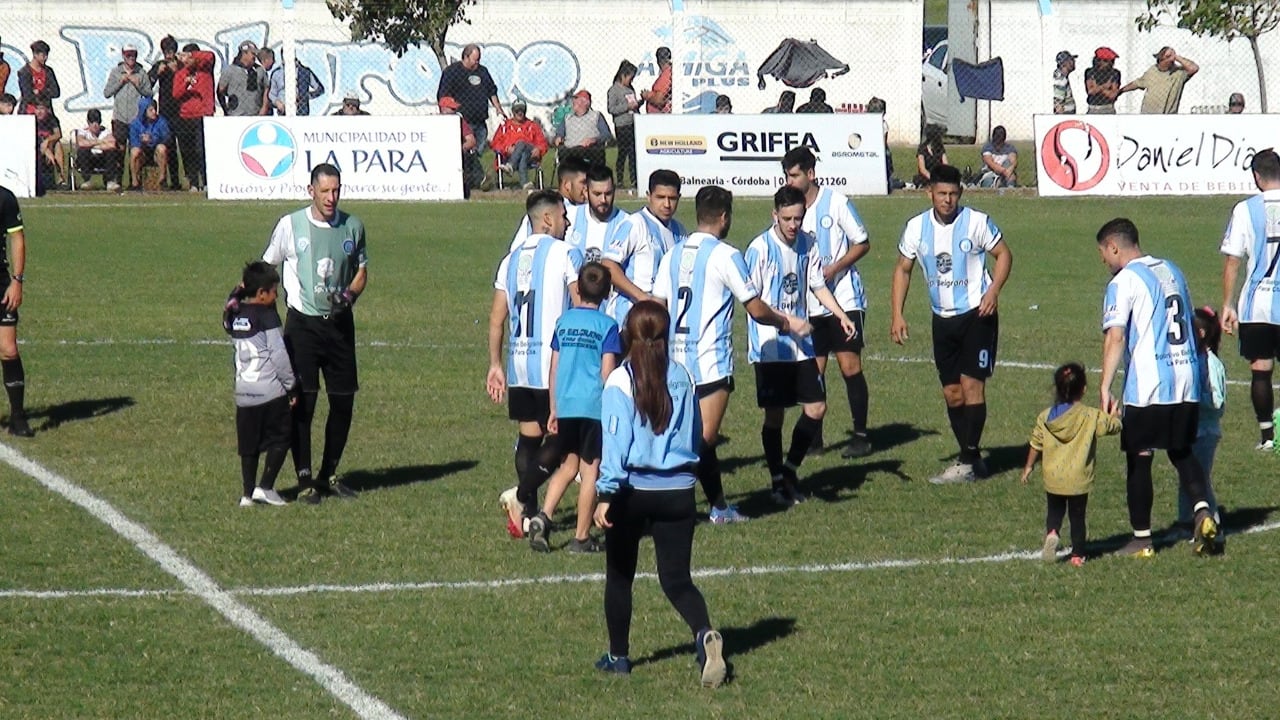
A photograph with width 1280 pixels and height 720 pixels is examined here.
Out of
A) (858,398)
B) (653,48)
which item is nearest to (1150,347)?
(858,398)

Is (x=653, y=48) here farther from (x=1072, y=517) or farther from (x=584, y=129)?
(x=1072, y=517)

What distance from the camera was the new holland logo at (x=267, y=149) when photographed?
30094 millimetres

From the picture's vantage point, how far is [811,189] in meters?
13.5

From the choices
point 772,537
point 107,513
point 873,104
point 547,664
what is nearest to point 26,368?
point 107,513

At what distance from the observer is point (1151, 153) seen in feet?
102

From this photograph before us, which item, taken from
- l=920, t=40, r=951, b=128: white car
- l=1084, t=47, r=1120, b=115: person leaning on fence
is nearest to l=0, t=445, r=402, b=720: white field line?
l=1084, t=47, r=1120, b=115: person leaning on fence

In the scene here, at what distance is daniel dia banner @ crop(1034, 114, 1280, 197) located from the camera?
3075cm

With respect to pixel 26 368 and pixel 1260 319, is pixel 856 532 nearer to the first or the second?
pixel 1260 319

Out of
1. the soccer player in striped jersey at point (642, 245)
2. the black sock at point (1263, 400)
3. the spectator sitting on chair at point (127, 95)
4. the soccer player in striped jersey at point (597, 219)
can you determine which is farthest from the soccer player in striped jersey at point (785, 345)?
the spectator sitting on chair at point (127, 95)

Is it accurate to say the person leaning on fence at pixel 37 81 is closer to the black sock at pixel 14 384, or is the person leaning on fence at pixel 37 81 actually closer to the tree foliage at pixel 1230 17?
the black sock at pixel 14 384

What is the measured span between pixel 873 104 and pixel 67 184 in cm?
1432

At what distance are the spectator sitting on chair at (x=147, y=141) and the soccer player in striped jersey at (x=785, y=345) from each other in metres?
21.1

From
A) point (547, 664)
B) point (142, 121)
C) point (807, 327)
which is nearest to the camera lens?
point (547, 664)

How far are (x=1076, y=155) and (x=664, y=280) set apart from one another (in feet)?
70.5
